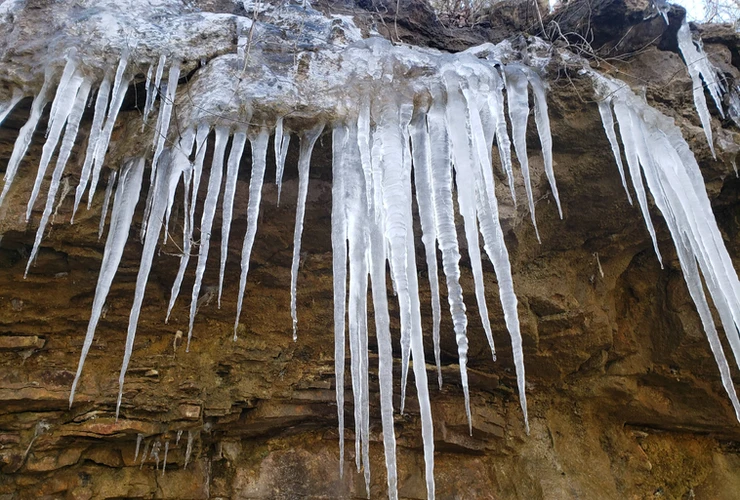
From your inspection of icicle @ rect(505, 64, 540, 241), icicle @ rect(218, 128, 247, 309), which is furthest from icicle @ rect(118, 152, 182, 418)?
icicle @ rect(505, 64, 540, 241)

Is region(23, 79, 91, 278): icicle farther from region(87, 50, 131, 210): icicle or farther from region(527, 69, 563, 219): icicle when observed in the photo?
region(527, 69, 563, 219): icicle

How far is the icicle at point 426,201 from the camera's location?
2049 millimetres

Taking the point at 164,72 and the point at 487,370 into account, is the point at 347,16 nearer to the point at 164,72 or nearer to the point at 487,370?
the point at 164,72

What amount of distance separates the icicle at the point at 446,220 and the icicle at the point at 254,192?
695mm

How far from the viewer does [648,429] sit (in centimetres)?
367

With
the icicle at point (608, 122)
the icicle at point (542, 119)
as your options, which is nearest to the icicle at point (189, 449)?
the icicle at point (542, 119)

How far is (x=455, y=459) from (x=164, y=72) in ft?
8.61

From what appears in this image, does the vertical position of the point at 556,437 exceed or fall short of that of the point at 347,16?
it falls short

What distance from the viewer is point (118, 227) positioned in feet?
7.74

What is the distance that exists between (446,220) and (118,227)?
1375 mm

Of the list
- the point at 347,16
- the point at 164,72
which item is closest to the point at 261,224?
the point at 164,72

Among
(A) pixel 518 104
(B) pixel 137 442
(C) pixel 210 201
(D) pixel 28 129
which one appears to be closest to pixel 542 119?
(A) pixel 518 104

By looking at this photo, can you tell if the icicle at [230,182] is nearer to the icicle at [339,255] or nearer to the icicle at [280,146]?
the icicle at [280,146]

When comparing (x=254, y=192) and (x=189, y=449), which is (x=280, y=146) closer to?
(x=254, y=192)
